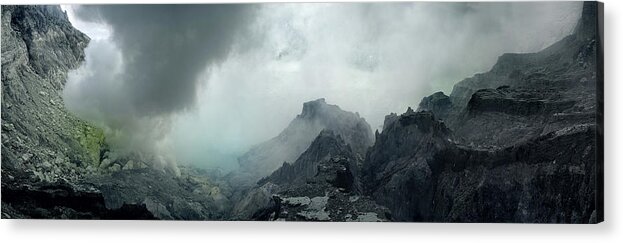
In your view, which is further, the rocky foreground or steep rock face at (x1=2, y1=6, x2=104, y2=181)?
steep rock face at (x1=2, y1=6, x2=104, y2=181)

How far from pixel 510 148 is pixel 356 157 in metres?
1.24

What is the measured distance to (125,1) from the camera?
19.7ft

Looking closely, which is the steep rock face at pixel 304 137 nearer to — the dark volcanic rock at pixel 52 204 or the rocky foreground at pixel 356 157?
the rocky foreground at pixel 356 157

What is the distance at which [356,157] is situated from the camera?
5902 mm

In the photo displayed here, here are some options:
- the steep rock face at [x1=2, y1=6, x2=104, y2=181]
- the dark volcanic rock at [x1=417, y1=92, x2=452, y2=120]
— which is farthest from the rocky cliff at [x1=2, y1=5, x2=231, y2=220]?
the dark volcanic rock at [x1=417, y1=92, x2=452, y2=120]

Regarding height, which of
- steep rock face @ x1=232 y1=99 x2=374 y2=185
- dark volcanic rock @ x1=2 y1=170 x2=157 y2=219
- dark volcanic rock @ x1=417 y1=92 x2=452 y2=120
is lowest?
dark volcanic rock @ x1=2 y1=170 x2=157 y2=219

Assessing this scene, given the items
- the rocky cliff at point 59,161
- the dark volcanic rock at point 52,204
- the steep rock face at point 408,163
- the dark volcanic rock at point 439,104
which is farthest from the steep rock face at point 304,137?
the dark volcanic rock at point 52,204

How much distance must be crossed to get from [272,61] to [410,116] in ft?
4.07

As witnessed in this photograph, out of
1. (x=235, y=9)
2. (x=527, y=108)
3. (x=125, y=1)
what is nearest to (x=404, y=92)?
(x=527, y=108)

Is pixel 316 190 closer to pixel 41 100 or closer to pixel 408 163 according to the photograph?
pixel 408 163

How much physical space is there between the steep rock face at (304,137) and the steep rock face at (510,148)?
0.20 meters

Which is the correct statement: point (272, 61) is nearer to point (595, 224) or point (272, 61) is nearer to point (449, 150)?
point (449, 150)

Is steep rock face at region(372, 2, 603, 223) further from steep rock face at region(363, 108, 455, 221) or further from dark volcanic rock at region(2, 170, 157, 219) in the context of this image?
dark volcanic rock at region(2, 170, 157, 219)

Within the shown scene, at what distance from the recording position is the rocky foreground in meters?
5.61
